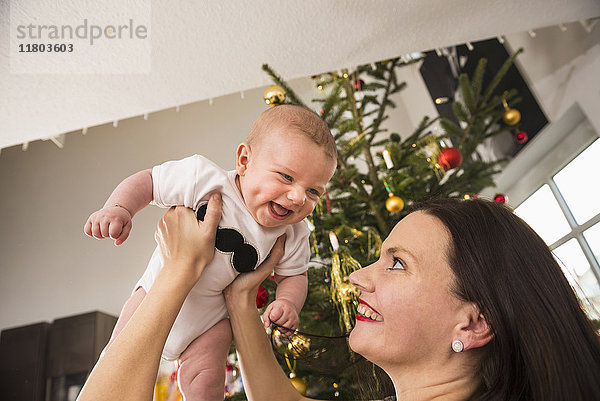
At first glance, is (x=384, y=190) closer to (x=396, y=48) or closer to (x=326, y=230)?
(x=326, y=230)

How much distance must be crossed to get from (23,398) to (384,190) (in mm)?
3708

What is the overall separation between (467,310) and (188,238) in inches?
24.8

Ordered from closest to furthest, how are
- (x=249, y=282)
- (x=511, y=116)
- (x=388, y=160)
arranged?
(x=249, y=282) < (x=388, y=160) < (x=511, y=116)

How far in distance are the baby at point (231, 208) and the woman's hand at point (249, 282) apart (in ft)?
0.06

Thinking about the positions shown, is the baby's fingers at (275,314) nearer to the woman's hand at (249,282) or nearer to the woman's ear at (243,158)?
the woman's hand at (249,282)

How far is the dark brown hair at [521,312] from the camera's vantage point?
868mm

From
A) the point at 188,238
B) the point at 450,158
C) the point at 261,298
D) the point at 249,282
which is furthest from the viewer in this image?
the point at 450,158

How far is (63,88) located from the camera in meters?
1.66

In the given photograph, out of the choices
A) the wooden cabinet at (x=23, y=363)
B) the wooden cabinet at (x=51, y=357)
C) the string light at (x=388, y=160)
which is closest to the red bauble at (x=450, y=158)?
the string light at (x=388, y=160)

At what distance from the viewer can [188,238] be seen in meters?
1.02

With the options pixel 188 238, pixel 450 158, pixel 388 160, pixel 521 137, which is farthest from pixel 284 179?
pixel 521 137

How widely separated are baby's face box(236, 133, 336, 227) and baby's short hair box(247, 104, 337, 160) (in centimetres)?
2

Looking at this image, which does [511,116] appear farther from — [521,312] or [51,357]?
[51,357]

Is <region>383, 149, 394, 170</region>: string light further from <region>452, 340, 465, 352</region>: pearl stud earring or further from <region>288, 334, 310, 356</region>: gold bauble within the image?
<region>452, 340, 465, 352</region>: pearl stud earring
